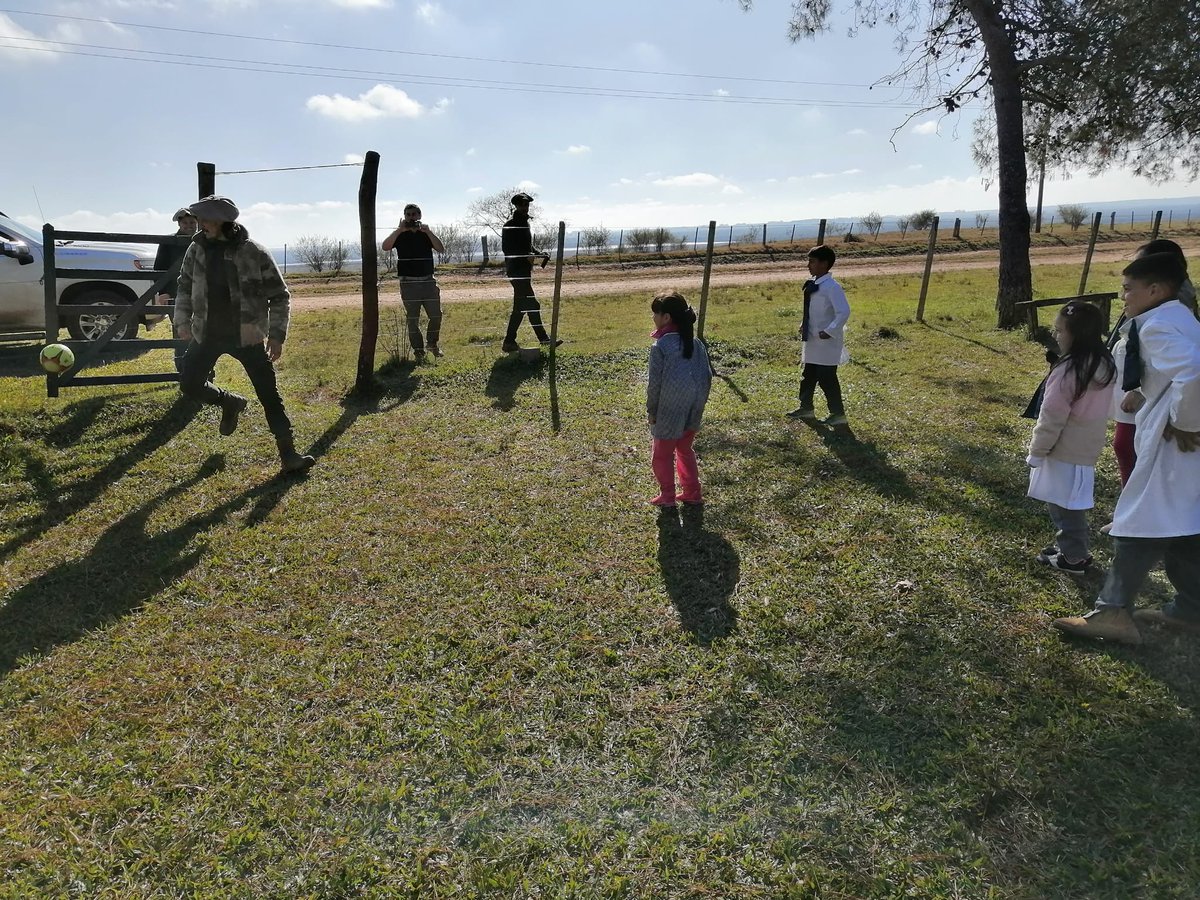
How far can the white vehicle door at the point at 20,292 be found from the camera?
893 cm

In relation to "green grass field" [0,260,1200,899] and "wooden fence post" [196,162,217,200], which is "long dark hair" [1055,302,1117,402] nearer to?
"green grass field" [0,260,1200,899]

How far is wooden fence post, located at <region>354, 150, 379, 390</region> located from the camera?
24.7 feet

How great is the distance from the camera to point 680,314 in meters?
4.38

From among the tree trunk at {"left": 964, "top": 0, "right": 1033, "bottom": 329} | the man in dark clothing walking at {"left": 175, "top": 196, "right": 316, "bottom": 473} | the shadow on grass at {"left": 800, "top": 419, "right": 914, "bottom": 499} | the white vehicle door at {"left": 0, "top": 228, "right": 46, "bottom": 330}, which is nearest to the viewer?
the man in dark clothing walking at {"left": 175, "top": 196, "right": 316, "bottom": 473}

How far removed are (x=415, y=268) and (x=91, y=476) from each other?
4829mm

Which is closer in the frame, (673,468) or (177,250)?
(673,468)

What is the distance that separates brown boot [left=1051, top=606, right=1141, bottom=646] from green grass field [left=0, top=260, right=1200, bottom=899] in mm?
92

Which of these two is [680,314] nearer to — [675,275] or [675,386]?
[675,386]

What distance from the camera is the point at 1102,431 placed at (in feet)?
11.5

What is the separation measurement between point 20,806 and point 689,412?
137 inches

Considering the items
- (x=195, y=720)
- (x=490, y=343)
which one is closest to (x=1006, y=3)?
(x=490, y=343)

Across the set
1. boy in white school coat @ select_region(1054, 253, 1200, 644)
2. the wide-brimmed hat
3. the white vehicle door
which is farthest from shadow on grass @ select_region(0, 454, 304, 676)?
the white vehicle door

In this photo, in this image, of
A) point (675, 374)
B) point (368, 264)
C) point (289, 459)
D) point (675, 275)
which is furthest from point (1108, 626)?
point (675, 275)

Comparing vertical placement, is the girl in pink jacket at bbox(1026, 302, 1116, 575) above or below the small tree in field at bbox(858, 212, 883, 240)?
below
